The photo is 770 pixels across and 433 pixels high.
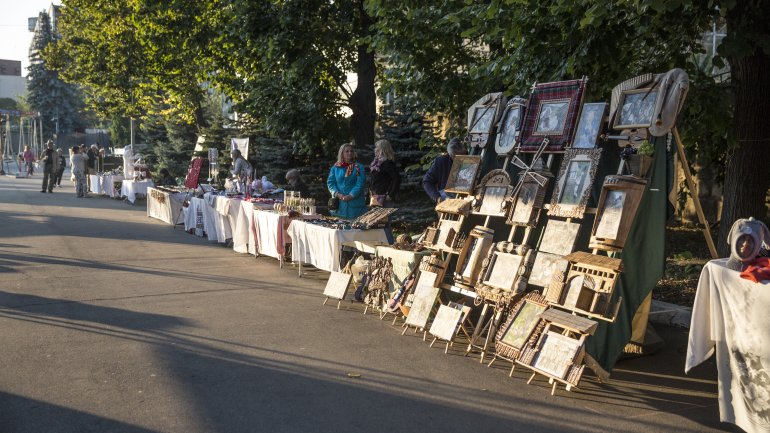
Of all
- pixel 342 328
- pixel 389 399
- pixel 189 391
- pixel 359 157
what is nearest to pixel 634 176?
pixel 389 399

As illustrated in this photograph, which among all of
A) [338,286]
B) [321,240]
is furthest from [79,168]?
[338,286]

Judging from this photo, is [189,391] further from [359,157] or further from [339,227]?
[359,157]

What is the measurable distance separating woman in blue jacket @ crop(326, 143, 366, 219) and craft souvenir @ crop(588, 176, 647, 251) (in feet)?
17.2

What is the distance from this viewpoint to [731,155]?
9930 mm

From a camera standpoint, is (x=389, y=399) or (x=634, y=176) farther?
(x=634, y=176)

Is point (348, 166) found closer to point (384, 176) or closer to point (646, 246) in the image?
point (384, 176)

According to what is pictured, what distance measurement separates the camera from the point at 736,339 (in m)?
5.48

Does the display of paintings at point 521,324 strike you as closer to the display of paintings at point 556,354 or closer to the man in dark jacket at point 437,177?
the display of paintings at point 556,354

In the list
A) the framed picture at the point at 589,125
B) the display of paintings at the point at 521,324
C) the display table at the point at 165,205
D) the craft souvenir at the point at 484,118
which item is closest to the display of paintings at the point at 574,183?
the framed picture at the point at 589,125

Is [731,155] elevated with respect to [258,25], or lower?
lower

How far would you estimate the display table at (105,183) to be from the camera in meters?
30.0

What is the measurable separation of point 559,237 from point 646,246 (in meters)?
0.79

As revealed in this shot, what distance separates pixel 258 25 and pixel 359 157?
372cm

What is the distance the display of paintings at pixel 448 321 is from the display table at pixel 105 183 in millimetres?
24919
